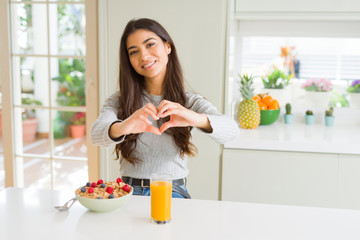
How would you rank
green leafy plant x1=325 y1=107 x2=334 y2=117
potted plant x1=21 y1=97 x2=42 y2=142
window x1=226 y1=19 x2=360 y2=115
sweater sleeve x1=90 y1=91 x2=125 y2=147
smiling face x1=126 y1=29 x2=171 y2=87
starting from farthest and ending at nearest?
1. potted plant x1=21 y1=97 x2=42 y2=142
2. window x1=226 y1=19 x2=360 y2=115
3. green leafy plant x1=325 y1=107 x2=334 y2=117
4. smiling face x1=126 y1=29 x2=171 y2=87
5. sweater sleeve x1=90 y1=91 x2=125 y2=147

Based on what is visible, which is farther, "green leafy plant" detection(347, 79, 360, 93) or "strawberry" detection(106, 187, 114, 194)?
"green leafy plant" detection(347, 79, 360, 93)

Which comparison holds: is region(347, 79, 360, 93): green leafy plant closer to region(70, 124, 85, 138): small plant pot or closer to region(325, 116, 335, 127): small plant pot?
region(325, 116, 335, 127): small plant pot

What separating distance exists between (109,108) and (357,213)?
107 centimetres

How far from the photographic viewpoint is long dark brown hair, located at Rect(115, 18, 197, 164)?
1739mm

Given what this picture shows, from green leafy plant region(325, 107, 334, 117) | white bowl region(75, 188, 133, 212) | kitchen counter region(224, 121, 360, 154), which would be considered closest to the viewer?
white bowl region(75, 188, 133, 212)

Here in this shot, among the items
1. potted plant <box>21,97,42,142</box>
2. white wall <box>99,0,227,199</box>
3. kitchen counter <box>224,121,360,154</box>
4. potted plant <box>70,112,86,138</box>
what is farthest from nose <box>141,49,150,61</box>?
potted plant <box>70,112,86,138</box>

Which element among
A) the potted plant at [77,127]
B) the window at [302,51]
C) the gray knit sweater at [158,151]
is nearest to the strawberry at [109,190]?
the gray knit sweater at [158,151]

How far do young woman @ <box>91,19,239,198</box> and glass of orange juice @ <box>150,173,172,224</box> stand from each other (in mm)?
391

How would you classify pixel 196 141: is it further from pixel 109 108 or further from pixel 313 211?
pixel 313 211

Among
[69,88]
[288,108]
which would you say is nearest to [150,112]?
[288,108]

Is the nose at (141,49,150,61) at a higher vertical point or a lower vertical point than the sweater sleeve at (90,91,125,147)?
higher

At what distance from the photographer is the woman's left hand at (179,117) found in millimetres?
1416

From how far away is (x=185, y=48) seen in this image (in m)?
2.40

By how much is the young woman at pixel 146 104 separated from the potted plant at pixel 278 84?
132 cm
